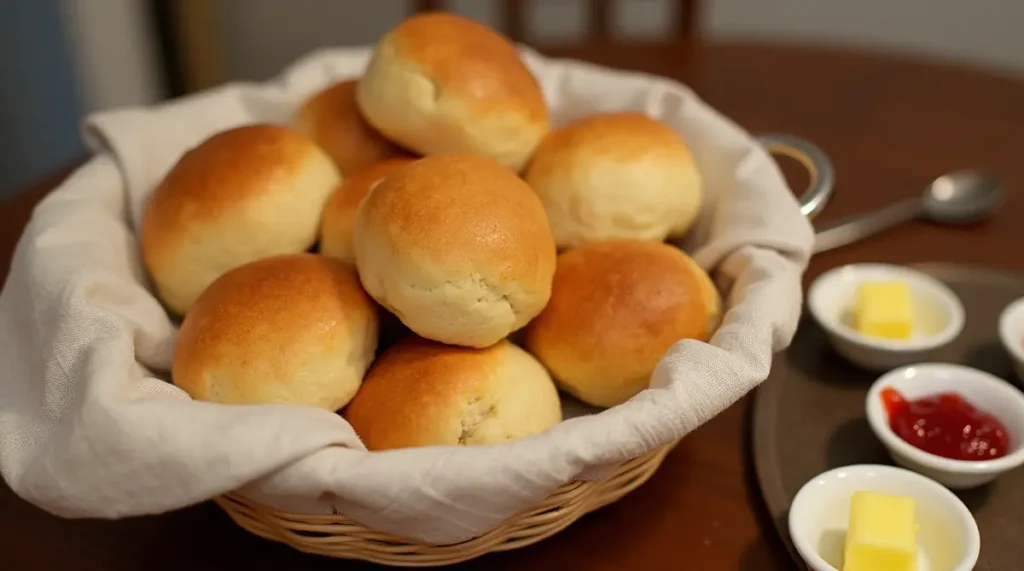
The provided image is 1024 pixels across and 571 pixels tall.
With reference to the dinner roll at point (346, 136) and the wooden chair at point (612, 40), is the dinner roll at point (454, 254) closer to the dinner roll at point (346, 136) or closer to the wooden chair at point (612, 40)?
the dinner roll at point (346, 136)

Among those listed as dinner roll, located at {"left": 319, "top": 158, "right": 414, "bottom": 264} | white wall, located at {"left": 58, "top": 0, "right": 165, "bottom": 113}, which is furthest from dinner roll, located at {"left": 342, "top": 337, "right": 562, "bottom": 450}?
white wall, located at {"left": 58, "top": 0, "right": 165, "bottom": 113}

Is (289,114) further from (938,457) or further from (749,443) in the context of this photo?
(938,457)

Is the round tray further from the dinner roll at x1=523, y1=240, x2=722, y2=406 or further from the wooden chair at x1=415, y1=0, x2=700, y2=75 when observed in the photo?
the wooden chair at x1=415, y1=0, x2=700, y2=75

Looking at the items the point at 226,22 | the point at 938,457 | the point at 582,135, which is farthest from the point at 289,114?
the point at 226,22

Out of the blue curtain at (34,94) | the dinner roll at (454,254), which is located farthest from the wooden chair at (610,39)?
the dinner roll at (454,254)

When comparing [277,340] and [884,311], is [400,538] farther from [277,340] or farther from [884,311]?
[884,311]

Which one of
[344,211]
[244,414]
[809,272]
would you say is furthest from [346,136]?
[809,272]
